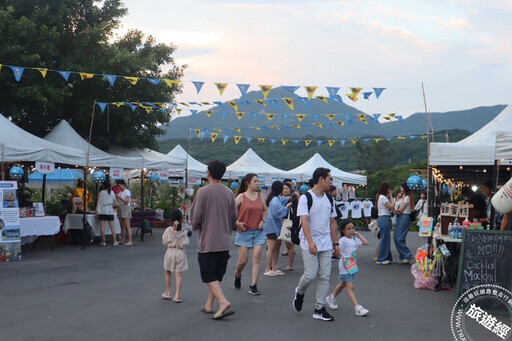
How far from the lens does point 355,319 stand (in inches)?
295

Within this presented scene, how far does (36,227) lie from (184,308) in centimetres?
818

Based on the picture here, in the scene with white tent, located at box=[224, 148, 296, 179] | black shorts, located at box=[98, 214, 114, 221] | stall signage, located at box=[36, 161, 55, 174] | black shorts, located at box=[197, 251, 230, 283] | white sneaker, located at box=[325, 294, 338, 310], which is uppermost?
stall signage, located at box=[36, 161, 55, 174]

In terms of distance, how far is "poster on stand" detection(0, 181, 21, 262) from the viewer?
1327cm

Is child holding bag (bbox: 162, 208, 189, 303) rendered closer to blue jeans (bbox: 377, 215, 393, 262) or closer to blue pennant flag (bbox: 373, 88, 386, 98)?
blue jeans (bbox: 377, 215, 393, 262)

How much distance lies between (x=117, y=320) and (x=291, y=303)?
2.45 meters

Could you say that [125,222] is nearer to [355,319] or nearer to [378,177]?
[355,319]

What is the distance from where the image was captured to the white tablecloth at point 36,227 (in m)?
14.6

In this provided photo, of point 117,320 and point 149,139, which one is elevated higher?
point 149,139

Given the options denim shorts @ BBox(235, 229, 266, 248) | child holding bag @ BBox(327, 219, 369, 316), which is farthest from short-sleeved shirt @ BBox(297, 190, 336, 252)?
denim shorts @ BBox(235, 229, 266, 248)

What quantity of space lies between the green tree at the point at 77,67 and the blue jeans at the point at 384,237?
12.9 meters

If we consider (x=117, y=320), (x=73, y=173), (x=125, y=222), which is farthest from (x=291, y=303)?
(x=73, y=173)

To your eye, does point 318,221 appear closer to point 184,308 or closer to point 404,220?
point 184,308

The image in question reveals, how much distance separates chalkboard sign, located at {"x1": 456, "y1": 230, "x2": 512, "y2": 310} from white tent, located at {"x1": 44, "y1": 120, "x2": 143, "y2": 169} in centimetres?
1150

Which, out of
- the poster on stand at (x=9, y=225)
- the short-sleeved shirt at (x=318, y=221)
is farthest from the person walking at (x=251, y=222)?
the poster on stand at (x=9, y=225)
